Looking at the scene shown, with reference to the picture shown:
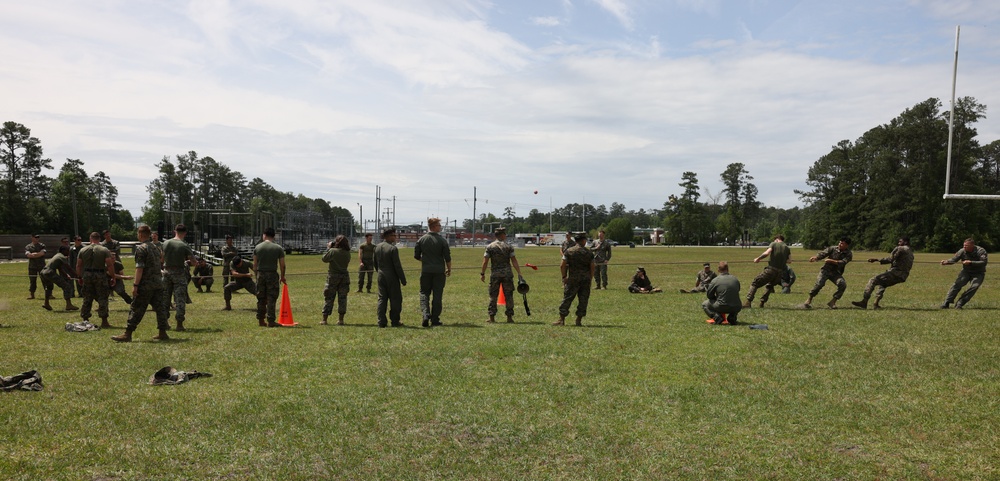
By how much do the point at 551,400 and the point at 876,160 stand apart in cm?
9721

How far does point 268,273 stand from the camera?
14.1m

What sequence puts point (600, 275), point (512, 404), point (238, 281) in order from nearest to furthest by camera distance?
point (512, 404), point (238, 281), point (600, 275)

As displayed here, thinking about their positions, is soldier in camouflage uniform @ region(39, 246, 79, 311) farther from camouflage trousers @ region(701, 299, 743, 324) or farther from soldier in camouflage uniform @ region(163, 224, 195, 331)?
camouflage trousers @ region(701, 299, 743, 324)

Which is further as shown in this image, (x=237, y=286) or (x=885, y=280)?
(x=237, y=286)

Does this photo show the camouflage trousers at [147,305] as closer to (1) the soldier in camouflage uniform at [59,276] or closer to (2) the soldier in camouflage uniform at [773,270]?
(1) the soldier in camouflage uniform at [59,276]

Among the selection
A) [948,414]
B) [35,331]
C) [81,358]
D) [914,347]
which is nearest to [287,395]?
[81,358]

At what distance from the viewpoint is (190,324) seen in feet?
48.4

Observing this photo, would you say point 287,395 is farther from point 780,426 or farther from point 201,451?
point 780,426

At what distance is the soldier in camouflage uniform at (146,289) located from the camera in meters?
12.1

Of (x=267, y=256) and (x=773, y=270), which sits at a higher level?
(x=267, y=256)

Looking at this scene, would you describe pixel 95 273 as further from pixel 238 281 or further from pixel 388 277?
pixel 388 277

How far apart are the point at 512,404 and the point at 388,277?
7075mm

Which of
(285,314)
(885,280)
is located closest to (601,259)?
(885,280)

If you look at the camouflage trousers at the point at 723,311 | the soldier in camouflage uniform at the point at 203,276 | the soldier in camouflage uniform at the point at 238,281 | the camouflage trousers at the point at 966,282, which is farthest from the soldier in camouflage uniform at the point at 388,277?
the camouflage trousers at the point at 966,282
